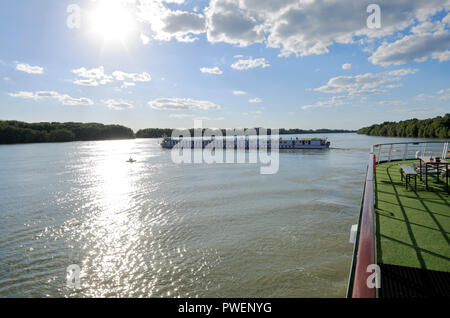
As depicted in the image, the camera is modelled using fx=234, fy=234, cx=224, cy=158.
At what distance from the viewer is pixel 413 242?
4.35m

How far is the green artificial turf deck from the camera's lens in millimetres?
3848

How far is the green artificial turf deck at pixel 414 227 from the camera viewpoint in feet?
12.6

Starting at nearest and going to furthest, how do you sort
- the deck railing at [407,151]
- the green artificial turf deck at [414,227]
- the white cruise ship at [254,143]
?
the green artificial turf deck at [414,227]
the deck railing at [407,151]
the white cruise ship at [254,143]

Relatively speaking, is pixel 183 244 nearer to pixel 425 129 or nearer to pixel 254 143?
pixel 254 143

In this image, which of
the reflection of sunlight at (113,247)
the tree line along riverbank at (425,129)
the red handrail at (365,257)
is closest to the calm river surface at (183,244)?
the reflection of sunlight at (113,247)

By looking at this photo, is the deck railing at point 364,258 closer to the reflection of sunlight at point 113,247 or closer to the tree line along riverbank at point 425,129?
the reflection of sunlight at point 113,247

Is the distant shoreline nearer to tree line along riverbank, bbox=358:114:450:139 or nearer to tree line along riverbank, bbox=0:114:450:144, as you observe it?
tree line along riverbank, bbox=0:114:450:144

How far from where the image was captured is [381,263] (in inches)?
148

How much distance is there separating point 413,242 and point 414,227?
0.86 meters

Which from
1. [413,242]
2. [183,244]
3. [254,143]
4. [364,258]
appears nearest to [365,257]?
[364,258]

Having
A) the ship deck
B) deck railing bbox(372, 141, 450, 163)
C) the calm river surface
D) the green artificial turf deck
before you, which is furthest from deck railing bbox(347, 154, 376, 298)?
deck railing bbox(372, 141, 450, 163)

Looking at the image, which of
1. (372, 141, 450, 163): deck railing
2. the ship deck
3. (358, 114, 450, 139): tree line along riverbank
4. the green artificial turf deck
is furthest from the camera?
(358, 114, 450, 139): tree line along riverbank
